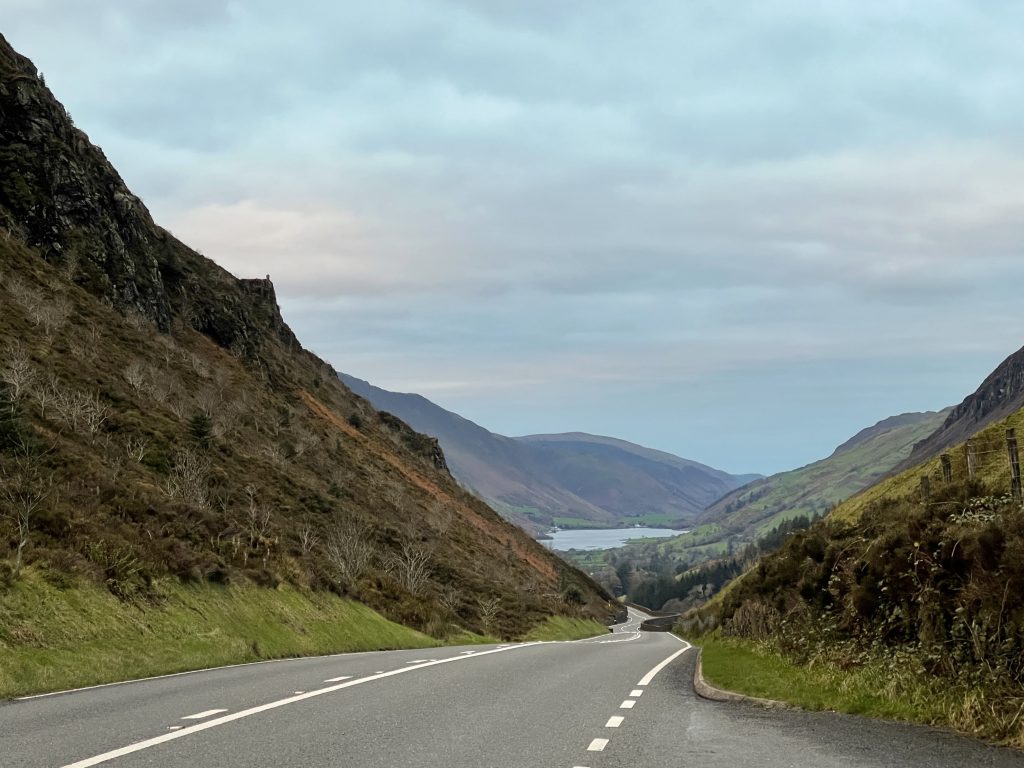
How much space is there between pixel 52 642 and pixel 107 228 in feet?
218

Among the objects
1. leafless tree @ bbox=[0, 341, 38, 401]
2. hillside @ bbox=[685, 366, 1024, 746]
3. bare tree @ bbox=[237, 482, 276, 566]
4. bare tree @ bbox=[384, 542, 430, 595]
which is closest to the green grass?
hillside @ bbox=[685, 366, 1024, 746]

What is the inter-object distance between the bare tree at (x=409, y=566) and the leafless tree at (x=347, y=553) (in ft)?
6.18

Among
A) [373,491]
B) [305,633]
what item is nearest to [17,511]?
[305,633]

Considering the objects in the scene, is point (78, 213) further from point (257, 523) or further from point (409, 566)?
point (257, 523)

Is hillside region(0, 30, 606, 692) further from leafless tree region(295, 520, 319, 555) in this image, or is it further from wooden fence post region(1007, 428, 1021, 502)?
wooden fence post region(1007, 428, 1021, 502)

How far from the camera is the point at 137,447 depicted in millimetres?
44031

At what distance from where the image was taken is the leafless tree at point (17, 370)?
38.8 m

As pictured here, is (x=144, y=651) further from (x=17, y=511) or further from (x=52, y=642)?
(x=17, y=511)

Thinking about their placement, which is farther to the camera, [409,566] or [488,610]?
[488,610]

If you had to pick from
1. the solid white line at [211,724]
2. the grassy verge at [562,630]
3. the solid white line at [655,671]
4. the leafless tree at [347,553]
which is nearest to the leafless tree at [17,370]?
the leafless tree at [347,553]

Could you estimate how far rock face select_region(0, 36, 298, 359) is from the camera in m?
69.7

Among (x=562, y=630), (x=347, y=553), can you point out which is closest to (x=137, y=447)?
(x=347, y=553)

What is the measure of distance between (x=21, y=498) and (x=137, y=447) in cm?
2120

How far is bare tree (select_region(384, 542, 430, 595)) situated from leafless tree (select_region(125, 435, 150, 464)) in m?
16.5
